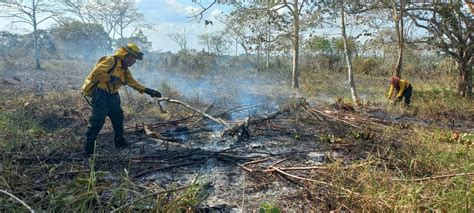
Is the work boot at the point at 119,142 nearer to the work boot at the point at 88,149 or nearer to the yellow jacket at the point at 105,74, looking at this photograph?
the work boot at the point at 88,149

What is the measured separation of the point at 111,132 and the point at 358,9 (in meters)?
8.28

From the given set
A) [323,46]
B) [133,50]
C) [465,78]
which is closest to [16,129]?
[133,50]

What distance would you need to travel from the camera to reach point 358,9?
33.6ft

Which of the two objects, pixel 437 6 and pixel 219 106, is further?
pixel 437 6

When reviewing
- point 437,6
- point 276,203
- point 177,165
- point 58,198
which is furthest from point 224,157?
point 437,6

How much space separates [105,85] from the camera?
418cm

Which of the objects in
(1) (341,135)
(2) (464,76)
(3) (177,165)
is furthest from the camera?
(2) (464,76)

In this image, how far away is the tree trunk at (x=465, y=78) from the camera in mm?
10625

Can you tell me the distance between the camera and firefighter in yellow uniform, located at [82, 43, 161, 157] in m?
4.11

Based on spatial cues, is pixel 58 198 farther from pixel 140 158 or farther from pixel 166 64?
pixel 166 64

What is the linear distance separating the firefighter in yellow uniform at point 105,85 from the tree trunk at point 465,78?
34.8 feet

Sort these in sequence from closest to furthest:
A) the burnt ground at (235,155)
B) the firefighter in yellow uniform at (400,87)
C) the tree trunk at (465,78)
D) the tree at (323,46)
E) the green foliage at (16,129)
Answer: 1. the burnt ground at (235,155)
2. the green foliage at (16,129)
3. the firefighter in yellow uniform at (400,87)
4. the tree trunk at (465,78)
5. the tree at (323,46)

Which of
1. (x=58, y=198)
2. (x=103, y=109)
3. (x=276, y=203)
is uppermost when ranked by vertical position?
(x=103, y=109)

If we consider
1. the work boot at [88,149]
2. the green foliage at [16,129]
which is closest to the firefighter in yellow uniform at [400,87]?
the work boot at [88,149]
